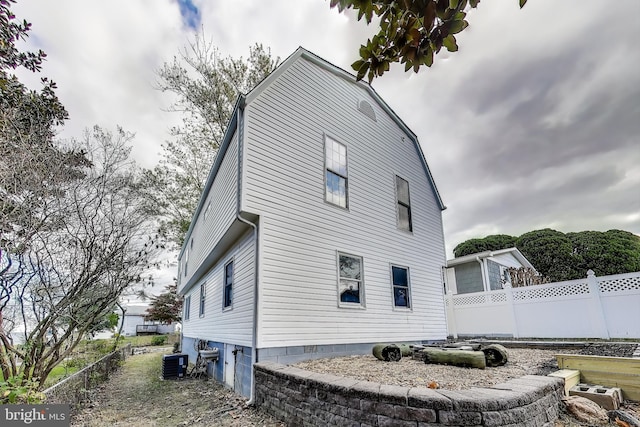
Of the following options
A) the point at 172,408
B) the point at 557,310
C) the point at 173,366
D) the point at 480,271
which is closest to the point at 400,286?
the point at 557,310

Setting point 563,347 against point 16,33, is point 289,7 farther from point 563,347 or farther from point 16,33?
point 563,347

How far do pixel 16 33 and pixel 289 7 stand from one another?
462 centimetres

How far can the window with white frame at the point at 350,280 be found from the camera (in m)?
7.00

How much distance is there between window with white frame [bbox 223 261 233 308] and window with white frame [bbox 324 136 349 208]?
9.99 ft

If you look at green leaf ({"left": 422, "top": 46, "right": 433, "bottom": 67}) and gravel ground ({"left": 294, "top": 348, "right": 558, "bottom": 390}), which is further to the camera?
gravel ground ({"left": 294, "top": 348, "right": 558, "bottom": 390})

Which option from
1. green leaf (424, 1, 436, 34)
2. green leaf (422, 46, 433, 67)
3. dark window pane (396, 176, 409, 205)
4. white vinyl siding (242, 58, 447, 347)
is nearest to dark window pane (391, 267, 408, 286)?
white vinyl siding (242, 58, 447, 347)

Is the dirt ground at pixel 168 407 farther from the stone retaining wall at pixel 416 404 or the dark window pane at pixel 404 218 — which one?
the dark window pane at pixel 404 218

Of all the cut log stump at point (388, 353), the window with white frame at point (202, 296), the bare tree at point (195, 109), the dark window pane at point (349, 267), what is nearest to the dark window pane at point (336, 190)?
the dark window pane at point (349, 267)

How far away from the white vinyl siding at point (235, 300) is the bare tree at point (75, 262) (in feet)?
6.92

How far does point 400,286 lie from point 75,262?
7.34m

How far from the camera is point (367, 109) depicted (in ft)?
30.3

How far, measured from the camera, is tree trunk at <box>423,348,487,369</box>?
4.69m

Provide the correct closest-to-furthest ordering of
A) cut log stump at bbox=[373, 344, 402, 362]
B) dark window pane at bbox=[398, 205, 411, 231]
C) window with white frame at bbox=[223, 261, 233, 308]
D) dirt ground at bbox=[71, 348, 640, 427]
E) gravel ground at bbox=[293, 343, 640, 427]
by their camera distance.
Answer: gravel ground at bbox=[293, 343, 640, 427] < dirt ground at bbox=[71, 348, 640, 427] < cut log stump at bbox=[373, 344, 402, 362] < window with white frame at bbox=[223, 261, 233, 308] < dark window pane at bbox=[398, 205, 411, 231]

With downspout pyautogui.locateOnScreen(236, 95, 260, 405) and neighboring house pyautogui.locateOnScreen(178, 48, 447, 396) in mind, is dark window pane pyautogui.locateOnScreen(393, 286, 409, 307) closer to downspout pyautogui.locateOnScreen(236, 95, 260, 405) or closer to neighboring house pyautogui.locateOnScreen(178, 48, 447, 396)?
neighboring house pyautogui.locateOnScreen(178, 48, 447, 396)
